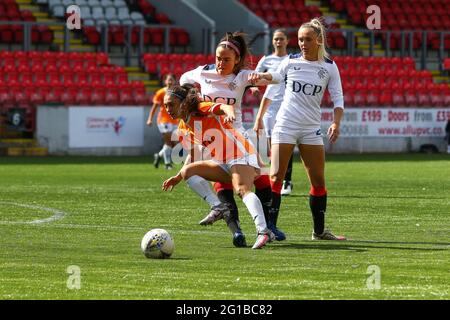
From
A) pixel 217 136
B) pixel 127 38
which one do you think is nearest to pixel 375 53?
pixel 127 38

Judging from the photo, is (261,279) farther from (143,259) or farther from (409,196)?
(409,196)

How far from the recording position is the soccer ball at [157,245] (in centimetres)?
1166

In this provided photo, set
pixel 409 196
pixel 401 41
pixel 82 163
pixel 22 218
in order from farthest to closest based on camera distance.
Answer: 1. pixel 401 41
2. pixel 82 163
3. pixel 409 196
4. pixel 22 218

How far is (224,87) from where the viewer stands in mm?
13312

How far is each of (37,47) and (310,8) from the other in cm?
1070

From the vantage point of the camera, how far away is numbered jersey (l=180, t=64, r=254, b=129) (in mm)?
13242

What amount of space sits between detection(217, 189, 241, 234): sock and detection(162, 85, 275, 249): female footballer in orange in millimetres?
93

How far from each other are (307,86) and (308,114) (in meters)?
0.30

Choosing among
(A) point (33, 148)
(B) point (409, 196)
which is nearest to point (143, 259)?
(B) point (409, 196)

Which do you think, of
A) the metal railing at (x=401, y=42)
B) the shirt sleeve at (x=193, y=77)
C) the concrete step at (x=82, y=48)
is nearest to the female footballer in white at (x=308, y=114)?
the shirt sleeve at (x=193, y=77)

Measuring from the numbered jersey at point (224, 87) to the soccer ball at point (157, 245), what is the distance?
1936 mm

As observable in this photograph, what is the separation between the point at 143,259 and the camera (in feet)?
38.2

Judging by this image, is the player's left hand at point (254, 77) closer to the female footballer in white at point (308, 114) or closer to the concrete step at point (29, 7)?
the female footballer in white at point (308, 114)

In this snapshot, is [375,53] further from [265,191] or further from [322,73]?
[322,73]
